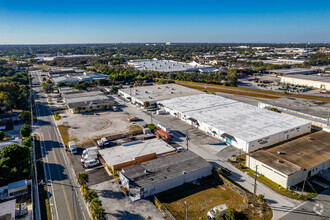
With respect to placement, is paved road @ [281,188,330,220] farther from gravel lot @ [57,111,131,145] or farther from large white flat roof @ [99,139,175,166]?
gravel lot @ [57,111,131,145]

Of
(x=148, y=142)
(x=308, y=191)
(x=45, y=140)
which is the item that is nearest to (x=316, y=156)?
(x=308, y=191)

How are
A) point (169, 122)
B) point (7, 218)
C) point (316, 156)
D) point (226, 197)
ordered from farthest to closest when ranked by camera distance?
point (169, 122), point (316, 156), point (226, 197), point (7, 218)

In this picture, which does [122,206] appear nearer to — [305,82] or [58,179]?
[58,179]

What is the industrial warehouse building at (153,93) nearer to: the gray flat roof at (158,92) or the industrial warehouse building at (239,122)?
Result: the gray flat roof at (158,92)

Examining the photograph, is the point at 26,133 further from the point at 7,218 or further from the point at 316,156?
the point at 316,156

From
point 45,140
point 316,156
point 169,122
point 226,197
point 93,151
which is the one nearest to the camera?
point 226,197

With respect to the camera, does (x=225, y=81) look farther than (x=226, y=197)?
Yes

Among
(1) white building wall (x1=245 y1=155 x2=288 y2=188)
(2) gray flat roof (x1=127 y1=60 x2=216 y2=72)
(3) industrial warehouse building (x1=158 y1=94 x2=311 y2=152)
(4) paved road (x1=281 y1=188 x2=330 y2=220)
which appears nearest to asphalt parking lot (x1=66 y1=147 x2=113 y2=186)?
(1) white building wall (x1=245 y1=155 x2=288 y2=188)

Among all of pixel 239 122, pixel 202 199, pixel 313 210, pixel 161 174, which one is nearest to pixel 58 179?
pixel 161 174
